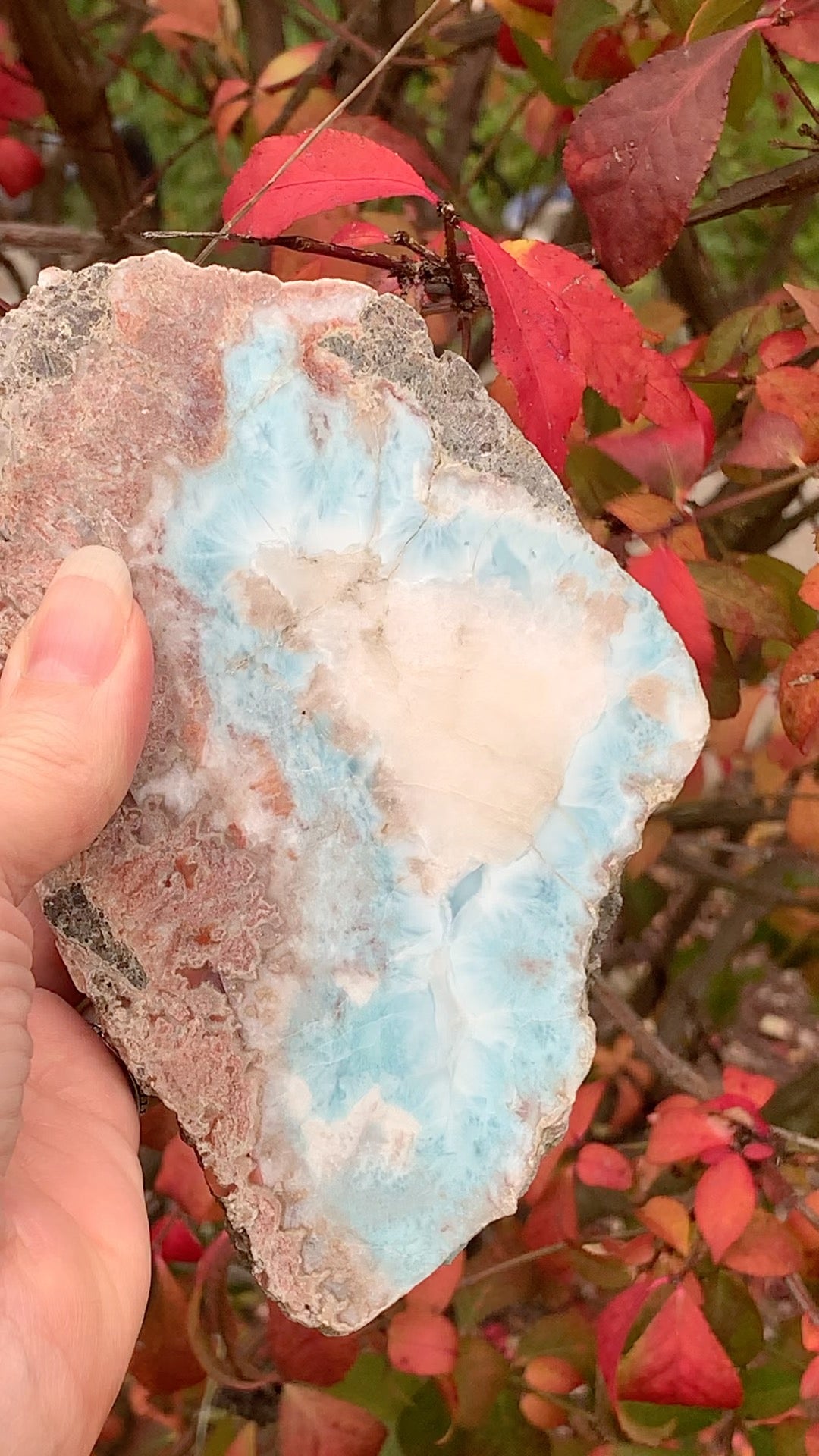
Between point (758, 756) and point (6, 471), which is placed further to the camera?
point (758, 756)

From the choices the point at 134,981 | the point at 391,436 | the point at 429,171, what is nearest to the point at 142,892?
the point at 134,981

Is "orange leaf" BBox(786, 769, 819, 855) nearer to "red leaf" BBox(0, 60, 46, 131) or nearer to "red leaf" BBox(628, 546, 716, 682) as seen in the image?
"red leaf" BBox(628, 546, 716, 682)

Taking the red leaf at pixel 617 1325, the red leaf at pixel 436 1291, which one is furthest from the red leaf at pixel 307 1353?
the red leaf at pixel 617 1325

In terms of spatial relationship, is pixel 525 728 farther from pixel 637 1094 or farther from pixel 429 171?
pixel 637 1094

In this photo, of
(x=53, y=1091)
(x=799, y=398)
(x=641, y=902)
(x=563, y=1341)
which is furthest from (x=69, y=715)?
(x=641, y=902)

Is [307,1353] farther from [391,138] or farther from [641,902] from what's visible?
[391,138]

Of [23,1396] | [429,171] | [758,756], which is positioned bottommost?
[758,756]

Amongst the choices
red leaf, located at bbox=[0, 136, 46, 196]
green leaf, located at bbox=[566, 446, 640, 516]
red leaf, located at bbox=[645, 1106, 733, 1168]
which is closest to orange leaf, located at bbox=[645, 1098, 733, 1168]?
red leaf, located at bbox=[645, 1106, 733, 1168]
